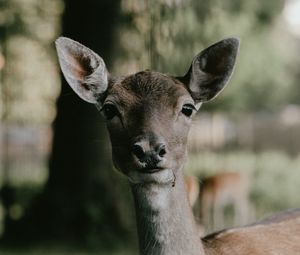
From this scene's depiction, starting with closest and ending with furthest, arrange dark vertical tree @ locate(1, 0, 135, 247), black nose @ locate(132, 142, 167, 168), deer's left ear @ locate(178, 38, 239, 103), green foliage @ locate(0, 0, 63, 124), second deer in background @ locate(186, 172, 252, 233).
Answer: black nose @ locate(132, 142, 167, 168) → deer's left ear @ locate(178, 38, 239, 103) → dark vertical tree @ locate(1, 0, 135, 247) → second deer in background @ locate(186, 172, 252, 233) → green foliage @ locate(0, 0, 63, 124)

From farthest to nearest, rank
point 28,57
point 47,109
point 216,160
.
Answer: point 216,160
point 47,109
point 28,57

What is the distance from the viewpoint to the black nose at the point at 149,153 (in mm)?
4172

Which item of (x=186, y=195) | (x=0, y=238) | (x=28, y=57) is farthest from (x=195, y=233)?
(x=28, y=57)

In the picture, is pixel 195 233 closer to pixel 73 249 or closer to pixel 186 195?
pixel 186 195

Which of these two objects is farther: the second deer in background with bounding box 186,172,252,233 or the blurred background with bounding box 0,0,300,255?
the second deer in background with bounding box 186,172,252,233

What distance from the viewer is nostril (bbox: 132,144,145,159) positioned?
4191mm

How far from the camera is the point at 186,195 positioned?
4.63 metres

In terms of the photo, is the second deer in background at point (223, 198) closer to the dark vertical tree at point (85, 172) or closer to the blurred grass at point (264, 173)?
the blurred grass at point (264, 173)

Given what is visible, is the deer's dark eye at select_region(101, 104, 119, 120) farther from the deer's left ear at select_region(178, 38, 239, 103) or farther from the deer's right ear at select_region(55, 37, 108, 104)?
the deer's left ear at select_region(178, 38, 239, 103)

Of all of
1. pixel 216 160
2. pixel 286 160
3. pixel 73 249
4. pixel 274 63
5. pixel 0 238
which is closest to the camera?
pixel 73 249

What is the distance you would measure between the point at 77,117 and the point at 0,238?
2.17 metres

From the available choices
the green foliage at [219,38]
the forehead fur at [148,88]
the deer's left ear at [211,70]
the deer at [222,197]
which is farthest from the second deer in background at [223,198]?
the forehead fur at [148,88]

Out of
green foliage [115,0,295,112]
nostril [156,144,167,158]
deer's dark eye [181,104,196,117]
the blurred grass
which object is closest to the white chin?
nostril [156,144,167,158]

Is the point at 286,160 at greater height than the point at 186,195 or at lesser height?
lesser
